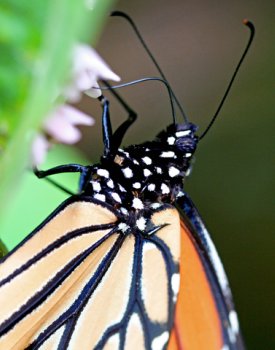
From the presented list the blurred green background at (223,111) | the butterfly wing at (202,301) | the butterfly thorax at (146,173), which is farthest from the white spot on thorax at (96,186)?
the blurred green background at (223,111)

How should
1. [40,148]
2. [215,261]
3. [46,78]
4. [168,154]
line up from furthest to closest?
[168,154] → [215,261] → [40,148] → [46,78]

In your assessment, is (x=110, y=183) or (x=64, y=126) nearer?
(x=64, y=126)

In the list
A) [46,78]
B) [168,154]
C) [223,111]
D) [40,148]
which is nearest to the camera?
[46,78]

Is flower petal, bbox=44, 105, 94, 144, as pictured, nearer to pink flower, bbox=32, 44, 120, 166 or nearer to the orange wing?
pink flower, bbox=32, 44, 120, 166

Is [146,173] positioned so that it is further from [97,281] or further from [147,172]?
[97,281]

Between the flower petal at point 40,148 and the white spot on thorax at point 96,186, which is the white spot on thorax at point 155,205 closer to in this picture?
the white spot on thorax at point 96,186

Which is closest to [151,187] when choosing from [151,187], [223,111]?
[151,187]

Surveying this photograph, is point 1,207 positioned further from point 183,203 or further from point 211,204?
point 211,204
